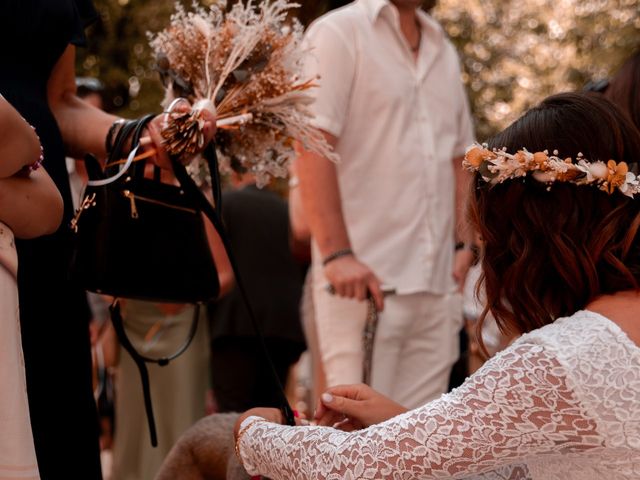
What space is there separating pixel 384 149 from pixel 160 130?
147 centimetres

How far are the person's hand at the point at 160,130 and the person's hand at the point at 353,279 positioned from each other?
123 cm

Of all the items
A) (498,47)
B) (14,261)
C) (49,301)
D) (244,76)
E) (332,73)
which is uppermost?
(244,76)

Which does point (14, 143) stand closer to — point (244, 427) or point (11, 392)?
point (11, 392)

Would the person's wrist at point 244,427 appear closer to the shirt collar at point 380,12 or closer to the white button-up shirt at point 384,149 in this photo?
the white button-up shirt at point 384,149

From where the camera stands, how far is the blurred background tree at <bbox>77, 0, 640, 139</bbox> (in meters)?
12.9

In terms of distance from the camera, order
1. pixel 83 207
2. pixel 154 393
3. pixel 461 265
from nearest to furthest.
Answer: pixel 83 207
pixel 461 265
pixel 154 393

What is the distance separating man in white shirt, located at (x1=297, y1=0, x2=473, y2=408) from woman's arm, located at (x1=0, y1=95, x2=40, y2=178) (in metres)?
1.87

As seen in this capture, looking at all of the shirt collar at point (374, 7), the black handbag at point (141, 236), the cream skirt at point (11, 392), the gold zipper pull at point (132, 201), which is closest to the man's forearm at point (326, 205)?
the shirt collar at point (374, 7)

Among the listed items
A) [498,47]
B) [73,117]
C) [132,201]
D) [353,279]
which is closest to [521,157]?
[132,201]

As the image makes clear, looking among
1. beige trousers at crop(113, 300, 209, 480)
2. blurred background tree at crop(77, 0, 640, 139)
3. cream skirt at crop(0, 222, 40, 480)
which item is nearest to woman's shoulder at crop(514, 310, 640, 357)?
cream skirt at crop(0, 222, 40, 480)

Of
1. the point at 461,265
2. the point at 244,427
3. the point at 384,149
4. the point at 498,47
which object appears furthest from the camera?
the point at 498,47

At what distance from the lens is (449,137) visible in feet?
14.1

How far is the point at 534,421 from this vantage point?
2.06 meters

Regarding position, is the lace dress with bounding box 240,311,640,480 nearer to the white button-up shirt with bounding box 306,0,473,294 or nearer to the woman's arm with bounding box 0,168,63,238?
the woman's arm with bounding box 0,168,63,238
